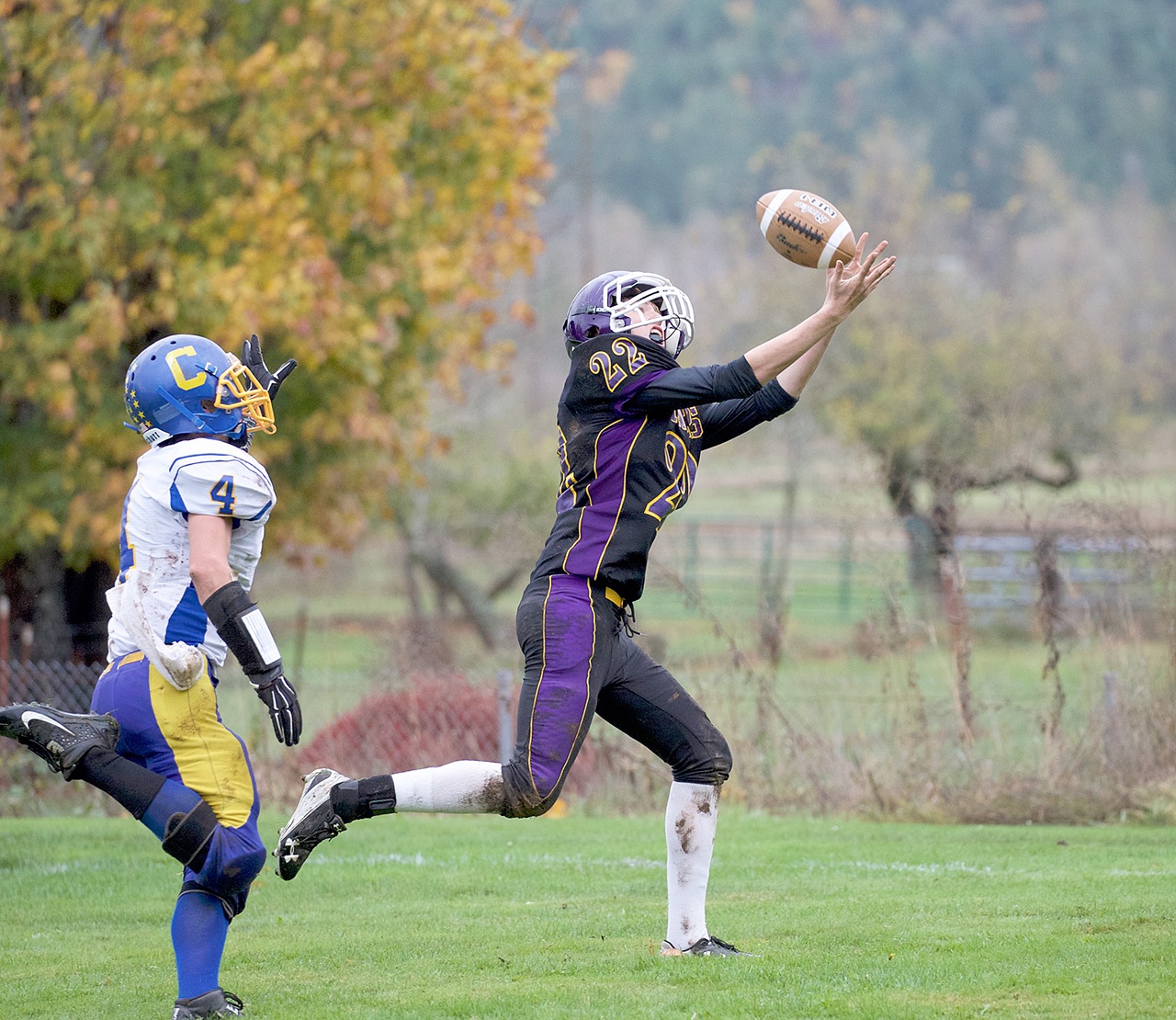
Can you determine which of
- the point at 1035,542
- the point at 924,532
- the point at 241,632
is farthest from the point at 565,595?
the point at 924,532

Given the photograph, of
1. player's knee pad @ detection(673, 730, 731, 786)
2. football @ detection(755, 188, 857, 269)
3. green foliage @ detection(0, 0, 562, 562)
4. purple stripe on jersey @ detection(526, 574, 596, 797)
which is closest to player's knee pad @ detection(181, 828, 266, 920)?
purple stripe on jersey @ detection(526, 574, 596, 797)

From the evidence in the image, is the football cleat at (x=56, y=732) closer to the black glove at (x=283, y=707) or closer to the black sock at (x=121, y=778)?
the black sock at (x=121, y=778)

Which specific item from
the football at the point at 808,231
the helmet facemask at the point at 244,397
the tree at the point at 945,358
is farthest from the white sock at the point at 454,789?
the tree at the point at 945,358

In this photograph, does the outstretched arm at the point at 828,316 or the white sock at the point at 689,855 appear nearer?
the outstretched arm at the point at 828,316

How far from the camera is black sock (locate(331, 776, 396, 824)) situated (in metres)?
4.81

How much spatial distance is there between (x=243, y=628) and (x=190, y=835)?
0.63 meters

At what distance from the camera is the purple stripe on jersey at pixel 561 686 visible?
4859mm

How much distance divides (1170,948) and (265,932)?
3386 mm

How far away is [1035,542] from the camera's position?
9.48 m

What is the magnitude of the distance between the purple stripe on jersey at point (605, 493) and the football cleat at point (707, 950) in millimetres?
1328

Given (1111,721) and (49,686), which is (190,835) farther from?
(49,686)

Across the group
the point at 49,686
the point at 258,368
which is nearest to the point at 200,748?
the point at 258,368

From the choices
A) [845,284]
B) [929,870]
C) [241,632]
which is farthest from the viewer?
[929,870]

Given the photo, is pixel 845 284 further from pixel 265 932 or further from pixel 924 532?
pixel 924 532
